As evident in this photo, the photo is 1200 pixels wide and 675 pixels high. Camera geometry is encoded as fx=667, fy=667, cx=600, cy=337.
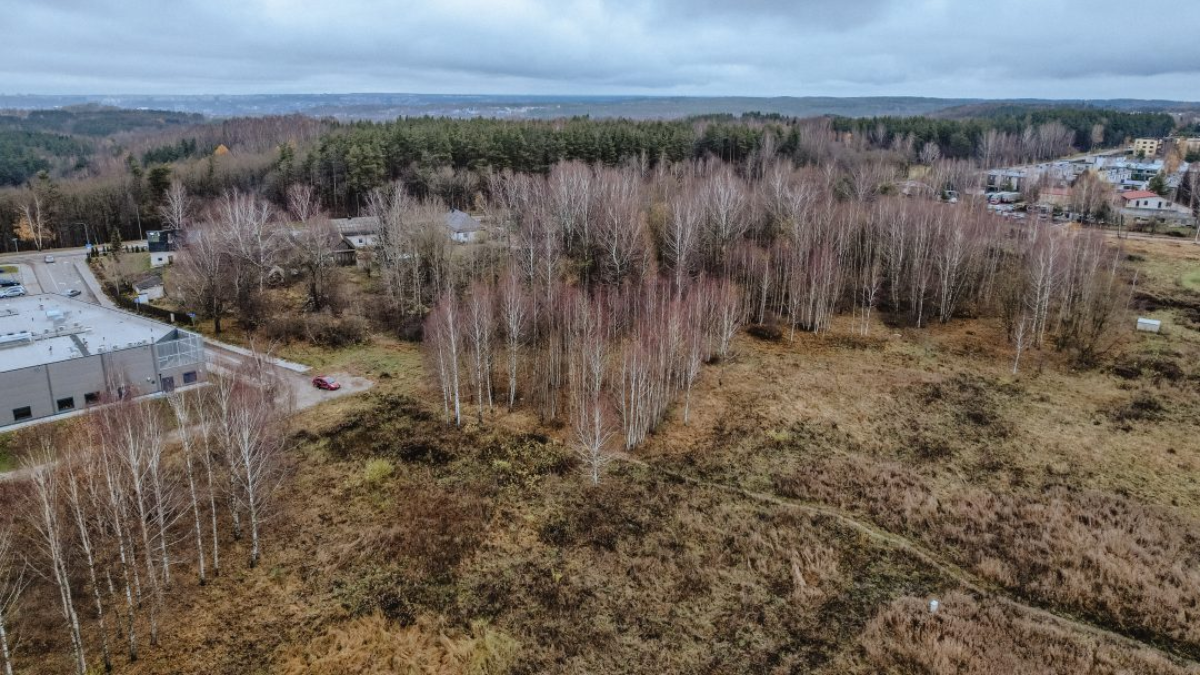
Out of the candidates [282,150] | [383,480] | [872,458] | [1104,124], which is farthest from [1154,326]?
[1104,124]

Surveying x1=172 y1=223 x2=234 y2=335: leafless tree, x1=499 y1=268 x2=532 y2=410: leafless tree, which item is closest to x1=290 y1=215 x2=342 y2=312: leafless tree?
x1=172 y1=223 x2=234 y2=335: leafless tree

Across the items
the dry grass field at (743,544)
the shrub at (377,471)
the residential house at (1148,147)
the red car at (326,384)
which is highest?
the residential house at (1148,147)

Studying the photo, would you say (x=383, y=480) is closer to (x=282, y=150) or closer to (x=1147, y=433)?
(x=1147, y=433)

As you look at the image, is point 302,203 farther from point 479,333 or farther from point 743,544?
point 743,544

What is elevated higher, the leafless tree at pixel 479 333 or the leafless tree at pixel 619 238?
the leafless tree at pixel 619 238

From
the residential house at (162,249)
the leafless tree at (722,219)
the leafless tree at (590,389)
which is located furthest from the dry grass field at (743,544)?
the residential house at (162,249)

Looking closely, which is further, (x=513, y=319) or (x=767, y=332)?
(x=767, y=332)

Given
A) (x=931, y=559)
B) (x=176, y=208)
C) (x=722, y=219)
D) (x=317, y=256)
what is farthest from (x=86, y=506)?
(x=176, y=208)

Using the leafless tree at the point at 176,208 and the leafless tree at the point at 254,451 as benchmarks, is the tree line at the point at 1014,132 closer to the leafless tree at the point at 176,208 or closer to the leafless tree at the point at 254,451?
the leafless tree at the point at 176,208
